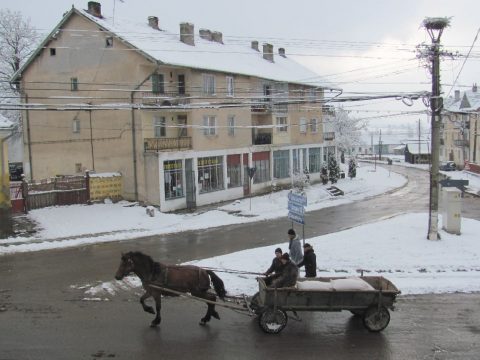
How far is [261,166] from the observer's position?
41906mm

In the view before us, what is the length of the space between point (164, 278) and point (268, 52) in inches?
1612

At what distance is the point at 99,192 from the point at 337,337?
73.5 feet

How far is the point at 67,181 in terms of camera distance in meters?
30.0

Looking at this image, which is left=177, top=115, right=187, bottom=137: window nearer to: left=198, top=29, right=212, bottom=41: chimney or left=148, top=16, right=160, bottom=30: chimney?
left=148, top=16, right=160, bottom=30: chimney

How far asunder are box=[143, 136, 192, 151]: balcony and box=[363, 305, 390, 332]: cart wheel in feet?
73.6

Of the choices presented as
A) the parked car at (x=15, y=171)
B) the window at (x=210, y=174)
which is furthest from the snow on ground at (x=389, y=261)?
the parked car at (x=15, y=171)

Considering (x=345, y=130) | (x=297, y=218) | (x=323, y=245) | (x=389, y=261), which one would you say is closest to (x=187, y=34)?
(x=323, y=245)

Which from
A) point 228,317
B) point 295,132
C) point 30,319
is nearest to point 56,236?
point 30,319

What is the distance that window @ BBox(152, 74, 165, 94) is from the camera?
32906 millimetres

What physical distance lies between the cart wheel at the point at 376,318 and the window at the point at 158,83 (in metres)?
24.0

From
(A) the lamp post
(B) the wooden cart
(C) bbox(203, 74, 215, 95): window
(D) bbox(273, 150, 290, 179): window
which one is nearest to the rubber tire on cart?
(B) the wooden cart

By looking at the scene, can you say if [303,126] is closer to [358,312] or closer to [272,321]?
[358,312]

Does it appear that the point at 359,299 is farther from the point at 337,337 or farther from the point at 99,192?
the point at 99,192

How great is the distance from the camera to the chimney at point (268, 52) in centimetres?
4888
